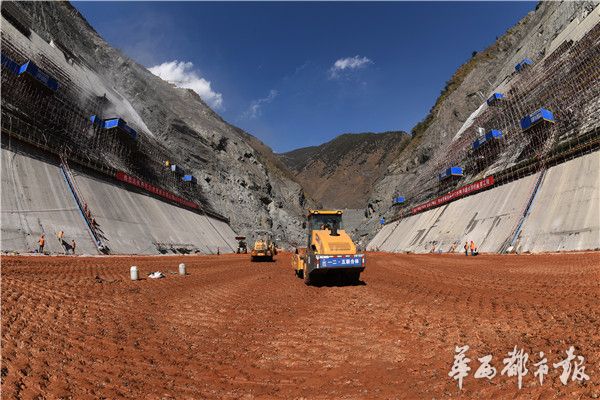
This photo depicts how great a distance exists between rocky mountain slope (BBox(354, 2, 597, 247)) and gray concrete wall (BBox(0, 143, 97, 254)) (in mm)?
60533

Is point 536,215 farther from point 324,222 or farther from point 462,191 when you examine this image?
point 324,222

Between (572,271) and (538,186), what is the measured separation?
19303mm

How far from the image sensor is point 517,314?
8.64 m

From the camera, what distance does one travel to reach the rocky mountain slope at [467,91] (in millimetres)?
60531

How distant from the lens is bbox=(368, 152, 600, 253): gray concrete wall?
81.5 feet

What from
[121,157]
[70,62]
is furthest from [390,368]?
[70,62]

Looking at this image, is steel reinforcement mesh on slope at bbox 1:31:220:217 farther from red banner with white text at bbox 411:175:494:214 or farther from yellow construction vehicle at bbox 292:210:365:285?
red banner with white text at bbox 411:175:494:214

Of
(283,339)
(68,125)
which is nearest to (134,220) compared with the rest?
(68,125)

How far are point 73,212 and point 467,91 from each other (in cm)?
8416

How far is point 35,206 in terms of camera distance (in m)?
26.4

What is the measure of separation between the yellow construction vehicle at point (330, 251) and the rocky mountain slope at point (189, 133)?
184 feet

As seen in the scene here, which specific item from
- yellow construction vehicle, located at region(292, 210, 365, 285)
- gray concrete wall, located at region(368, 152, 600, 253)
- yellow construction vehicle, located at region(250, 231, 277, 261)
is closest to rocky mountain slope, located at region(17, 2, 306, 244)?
yellow construction vehicle, located at region(250, 231, 277, 261)

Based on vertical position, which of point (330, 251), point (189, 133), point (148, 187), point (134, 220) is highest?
point (189, 133)

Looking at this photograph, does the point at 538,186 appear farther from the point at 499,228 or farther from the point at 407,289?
the point at 407,289
